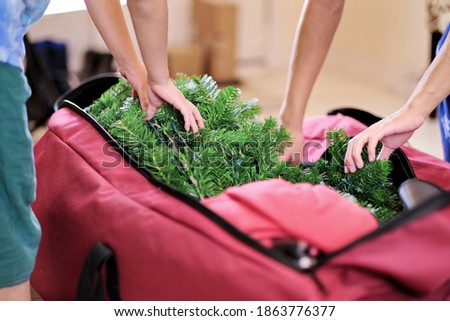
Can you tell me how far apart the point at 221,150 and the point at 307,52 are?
38cm

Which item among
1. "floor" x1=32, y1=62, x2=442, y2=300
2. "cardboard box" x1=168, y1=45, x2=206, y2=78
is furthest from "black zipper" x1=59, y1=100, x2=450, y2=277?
"cardboard box" x1=168, y1=45, x2=206, y2=78

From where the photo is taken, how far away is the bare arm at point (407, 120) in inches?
41.1

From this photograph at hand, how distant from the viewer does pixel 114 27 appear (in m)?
1.12

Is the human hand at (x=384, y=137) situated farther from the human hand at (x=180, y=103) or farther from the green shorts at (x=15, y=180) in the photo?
the green shorts at (x=15, y=180)

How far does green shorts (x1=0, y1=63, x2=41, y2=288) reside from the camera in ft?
2.84

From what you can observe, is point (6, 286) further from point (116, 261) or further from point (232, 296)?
point (232, 296)

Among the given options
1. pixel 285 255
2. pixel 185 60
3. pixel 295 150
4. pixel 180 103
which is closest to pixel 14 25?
pixel 180 103

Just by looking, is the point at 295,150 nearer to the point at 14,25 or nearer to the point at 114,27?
the point at 114,27

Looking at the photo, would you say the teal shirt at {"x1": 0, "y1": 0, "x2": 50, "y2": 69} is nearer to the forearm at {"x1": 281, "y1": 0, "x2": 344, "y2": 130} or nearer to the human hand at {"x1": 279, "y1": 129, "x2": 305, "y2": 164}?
the human hand at {"x1": 279, "y1": 129, "x2": 305, "y2": 164}

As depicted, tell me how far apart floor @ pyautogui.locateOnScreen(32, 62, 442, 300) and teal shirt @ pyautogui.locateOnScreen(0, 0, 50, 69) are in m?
1.25

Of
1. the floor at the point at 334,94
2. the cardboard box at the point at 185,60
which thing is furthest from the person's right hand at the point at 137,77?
the cardboard box at the point at 185,60

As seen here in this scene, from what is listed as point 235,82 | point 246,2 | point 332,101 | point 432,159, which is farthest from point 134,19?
point 246,2
